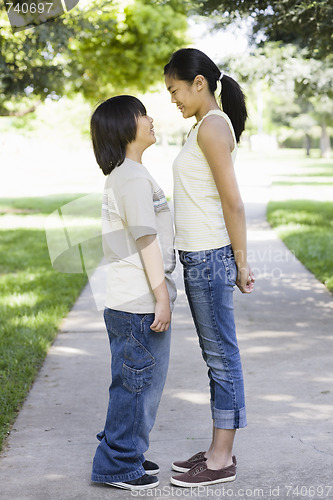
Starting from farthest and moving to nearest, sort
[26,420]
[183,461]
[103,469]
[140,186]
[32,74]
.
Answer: [32,74], [26,420], [183,461], [103,469], [140,186]

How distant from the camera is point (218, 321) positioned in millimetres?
2982

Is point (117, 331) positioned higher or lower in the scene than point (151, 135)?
lower

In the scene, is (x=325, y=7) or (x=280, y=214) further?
(x=280, y=214)

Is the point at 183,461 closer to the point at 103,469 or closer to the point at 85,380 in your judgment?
the point at 103,469

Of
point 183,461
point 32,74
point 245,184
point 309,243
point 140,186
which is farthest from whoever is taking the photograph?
point 245,184

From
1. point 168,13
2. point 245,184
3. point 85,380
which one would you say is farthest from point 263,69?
point 85,380

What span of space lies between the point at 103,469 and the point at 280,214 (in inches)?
455

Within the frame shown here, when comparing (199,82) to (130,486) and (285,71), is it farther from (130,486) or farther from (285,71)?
(285,71)

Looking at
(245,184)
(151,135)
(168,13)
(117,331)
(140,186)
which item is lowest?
(245,184)

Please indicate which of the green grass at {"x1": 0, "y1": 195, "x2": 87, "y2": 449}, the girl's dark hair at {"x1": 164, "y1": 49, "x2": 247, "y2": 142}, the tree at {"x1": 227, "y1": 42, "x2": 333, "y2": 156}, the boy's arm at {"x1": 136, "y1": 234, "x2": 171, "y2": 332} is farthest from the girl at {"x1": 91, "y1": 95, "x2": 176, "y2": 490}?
the tree at {"x1": 227, "y1": 42, "x2": 333, "y2": 156}

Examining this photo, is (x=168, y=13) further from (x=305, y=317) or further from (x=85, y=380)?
(x=85, y=380)

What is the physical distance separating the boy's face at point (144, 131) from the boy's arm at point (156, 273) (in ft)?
1.32

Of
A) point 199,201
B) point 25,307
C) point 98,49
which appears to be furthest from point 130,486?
point 98,49

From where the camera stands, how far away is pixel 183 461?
325 centimetres
